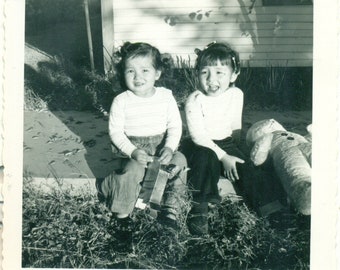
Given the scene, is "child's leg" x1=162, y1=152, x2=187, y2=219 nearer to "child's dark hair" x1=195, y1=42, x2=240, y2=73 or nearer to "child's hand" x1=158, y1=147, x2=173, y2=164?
"child's hand" x1=158, y1=147, x2=173, y2=164

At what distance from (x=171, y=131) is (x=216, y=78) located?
1.08 feet

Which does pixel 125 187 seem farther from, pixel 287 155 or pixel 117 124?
pixel 287 155

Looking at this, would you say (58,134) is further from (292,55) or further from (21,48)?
(292,55)

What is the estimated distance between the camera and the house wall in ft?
8.85

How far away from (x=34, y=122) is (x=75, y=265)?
0.80 metres

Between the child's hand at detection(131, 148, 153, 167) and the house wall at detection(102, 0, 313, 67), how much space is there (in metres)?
0.92

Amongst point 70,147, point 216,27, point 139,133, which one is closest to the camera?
point 139,133

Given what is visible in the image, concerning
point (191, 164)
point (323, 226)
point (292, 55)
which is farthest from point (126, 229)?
point (292, 55)

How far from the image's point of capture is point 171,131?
2211 mm

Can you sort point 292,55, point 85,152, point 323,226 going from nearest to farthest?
point 323,226
point 85,152
point 292,55

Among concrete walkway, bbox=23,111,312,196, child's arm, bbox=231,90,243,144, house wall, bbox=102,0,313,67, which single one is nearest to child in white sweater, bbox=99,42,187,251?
concrete walkway, bbox=23,111,312,196

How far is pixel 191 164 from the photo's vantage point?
2.14m

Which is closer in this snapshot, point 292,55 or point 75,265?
point 75,265

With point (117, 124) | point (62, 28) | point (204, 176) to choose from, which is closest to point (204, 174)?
point (204, 176)
